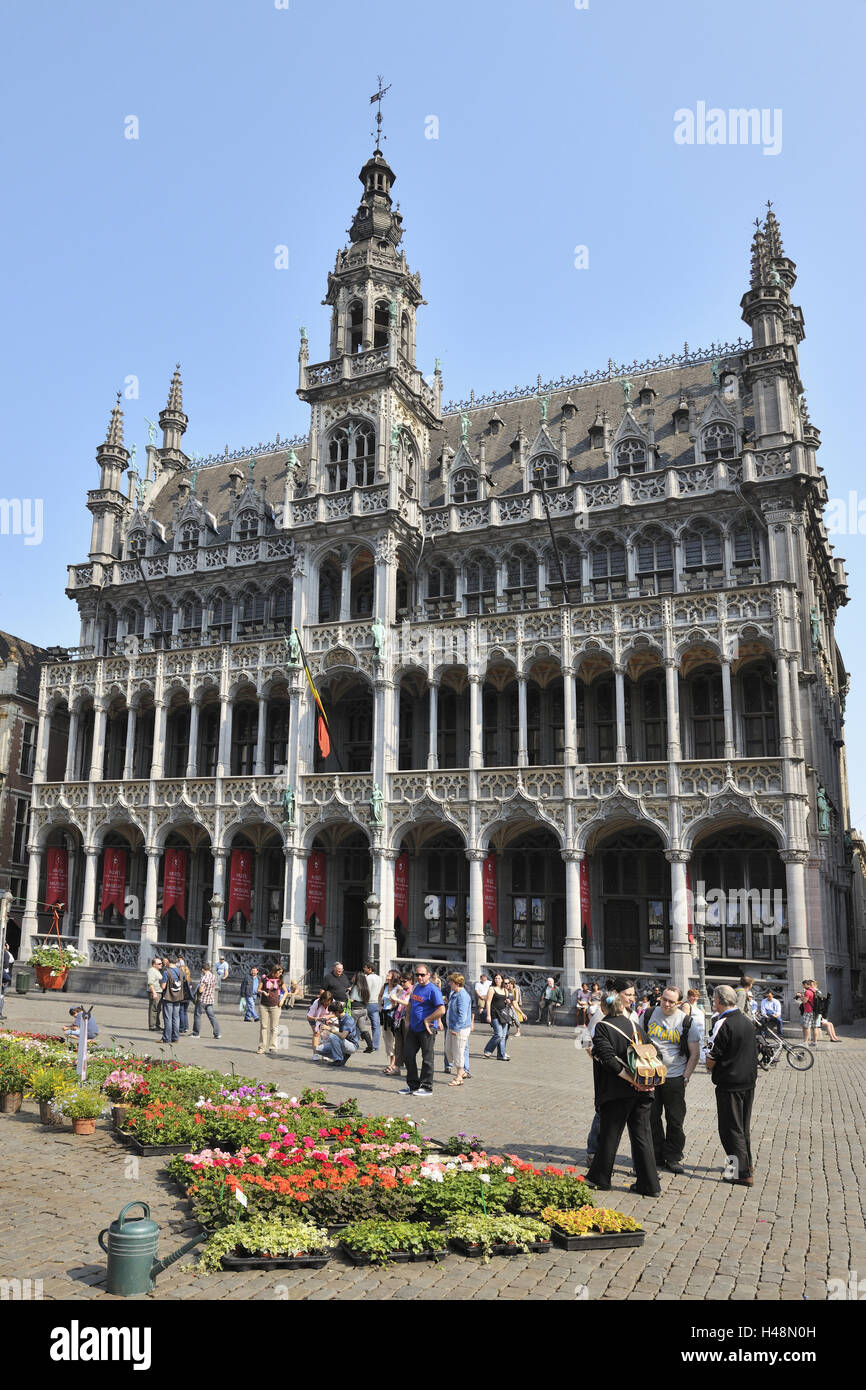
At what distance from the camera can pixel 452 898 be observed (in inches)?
1500

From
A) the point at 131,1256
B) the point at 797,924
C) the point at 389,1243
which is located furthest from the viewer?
the point at 797,924

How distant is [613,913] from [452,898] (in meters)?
6.34

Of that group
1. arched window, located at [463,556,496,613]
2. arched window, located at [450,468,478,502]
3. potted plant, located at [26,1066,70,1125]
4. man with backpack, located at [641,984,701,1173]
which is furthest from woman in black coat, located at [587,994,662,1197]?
arched window, located at [450,468,478,502]

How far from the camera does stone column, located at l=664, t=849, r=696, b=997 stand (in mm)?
30281

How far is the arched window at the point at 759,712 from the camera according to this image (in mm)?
33625

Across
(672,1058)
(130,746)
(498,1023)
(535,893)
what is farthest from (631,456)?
(672,1058)

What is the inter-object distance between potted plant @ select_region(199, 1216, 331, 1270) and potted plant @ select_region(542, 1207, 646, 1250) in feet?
6.50

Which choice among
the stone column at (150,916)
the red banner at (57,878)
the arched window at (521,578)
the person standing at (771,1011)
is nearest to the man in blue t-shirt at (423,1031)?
the person standing at (771,1011)

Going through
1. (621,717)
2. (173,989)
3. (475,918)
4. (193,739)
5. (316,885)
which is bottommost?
(173,989)

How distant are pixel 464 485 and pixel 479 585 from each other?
4.94m

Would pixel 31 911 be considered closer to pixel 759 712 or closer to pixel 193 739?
pixel 193 739

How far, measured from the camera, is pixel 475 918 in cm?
3394

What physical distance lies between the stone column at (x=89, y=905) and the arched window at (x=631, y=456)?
2718cm
